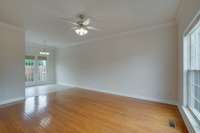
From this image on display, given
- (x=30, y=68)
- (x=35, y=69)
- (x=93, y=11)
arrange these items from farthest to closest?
(x=35, y=69) < (x=30, y=68) < (x=93, y=11)

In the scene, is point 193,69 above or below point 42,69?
above

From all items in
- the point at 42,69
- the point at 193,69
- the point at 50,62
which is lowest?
the point at 42,69

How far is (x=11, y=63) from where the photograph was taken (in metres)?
4.16

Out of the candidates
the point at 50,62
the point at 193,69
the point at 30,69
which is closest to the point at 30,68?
the point at 30,69

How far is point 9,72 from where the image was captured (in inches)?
161

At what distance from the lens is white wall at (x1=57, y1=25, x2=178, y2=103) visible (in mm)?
3934

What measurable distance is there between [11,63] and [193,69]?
542 cm

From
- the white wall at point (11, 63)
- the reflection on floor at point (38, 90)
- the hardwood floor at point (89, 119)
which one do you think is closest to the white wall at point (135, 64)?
the hardwood floor at point (89, 119)

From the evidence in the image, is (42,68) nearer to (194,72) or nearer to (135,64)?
(135,64)

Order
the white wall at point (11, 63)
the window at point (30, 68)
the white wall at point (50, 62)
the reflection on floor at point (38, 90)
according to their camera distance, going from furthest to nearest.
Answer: the white wall at point (50, 62) → the window at point (30, 68) → the reflection on floor at point (38, 90) → the white wall at point (11, 63)

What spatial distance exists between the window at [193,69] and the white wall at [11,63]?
531cm

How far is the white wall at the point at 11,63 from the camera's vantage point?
3918 mm

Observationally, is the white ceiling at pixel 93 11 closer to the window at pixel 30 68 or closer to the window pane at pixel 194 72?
the window pane at pixel 194 72

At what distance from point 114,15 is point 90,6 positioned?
826 mm
